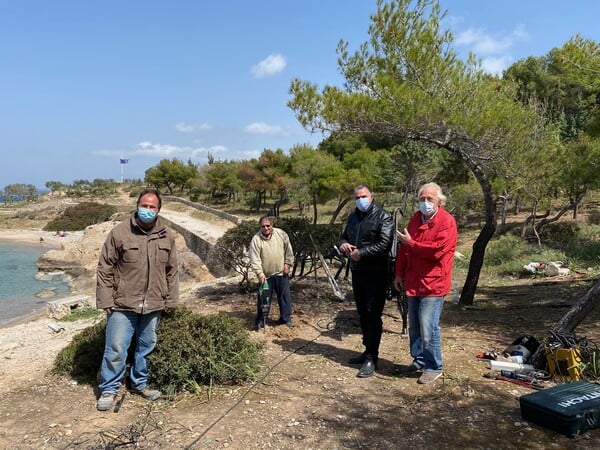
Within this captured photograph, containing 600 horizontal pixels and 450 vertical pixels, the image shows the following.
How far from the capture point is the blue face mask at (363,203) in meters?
4.24

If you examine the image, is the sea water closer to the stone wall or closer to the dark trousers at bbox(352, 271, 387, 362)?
the stone wall

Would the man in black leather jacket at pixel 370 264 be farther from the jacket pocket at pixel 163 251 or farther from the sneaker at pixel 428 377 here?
the jacket pocket at pixel 163 251

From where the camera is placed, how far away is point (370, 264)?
4.19 meters

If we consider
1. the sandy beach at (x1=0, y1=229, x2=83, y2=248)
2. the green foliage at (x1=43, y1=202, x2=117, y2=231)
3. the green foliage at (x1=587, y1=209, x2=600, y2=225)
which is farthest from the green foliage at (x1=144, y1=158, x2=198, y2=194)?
the green foliage at (x1=587, y1=209, x2=600, y2=225)

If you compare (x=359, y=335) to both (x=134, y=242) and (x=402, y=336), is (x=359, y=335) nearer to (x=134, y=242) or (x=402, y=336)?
(x=402, y=336)

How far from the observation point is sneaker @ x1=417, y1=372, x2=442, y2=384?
3934 millimetres

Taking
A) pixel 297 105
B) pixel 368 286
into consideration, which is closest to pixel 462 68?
pixel 297 105

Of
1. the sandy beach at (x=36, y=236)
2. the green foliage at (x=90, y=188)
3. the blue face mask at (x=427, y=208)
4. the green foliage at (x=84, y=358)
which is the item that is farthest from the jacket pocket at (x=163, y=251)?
the green foliage at (x=90, y=188)

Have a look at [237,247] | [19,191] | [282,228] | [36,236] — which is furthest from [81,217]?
[282,228]

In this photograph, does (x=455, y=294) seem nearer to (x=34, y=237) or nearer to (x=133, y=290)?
(x=133, y=290)

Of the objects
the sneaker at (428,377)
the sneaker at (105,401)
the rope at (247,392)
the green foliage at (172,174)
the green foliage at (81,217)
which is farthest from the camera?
the green foliage at (172,174)

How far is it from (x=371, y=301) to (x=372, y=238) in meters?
0.57

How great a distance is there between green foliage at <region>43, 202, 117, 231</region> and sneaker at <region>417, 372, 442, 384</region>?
4198cm

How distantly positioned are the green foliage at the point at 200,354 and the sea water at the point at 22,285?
434 inches
